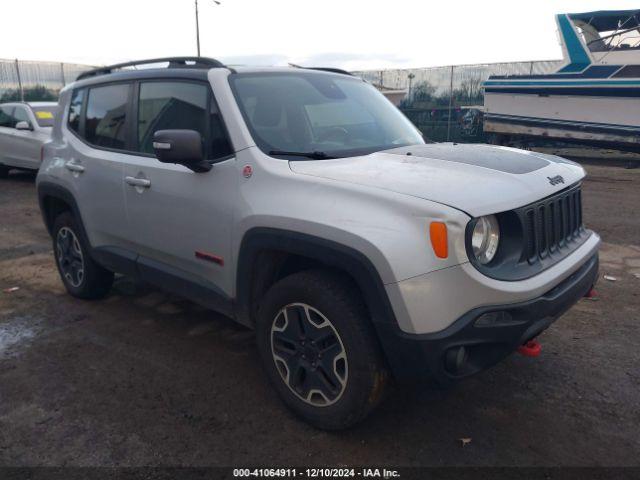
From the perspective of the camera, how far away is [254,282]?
3.11 m

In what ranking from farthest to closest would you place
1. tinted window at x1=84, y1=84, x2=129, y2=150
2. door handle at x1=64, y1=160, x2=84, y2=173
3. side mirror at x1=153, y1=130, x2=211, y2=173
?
door handle at x1=64, y1=160, x2=84, y2=173 → tinted window at x1=84, y1=84, x2=129, y2=150 → side mirror at x1=153, y1=130, x2=211, y2=173

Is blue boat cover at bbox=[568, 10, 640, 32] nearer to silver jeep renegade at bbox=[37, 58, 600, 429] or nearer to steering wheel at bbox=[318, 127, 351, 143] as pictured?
silver jeep renegade at bbox=[37, 58, 600, 429]

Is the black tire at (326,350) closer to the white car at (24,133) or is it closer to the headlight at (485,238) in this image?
the headlight at (485,238)

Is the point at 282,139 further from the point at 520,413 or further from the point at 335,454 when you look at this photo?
the point at 520,413

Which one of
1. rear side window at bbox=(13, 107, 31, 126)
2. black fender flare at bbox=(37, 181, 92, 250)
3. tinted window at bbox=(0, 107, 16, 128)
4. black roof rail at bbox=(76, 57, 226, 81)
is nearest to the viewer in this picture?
black roof rail at bbox=(76, 57, 226, 81)

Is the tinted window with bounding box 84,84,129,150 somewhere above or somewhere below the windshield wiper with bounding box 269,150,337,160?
above

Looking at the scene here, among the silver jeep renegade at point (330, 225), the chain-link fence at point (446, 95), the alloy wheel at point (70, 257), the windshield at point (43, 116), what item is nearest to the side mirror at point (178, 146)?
the silver jeep renegade at point (330, 225)

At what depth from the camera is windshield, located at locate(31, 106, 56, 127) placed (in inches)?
444

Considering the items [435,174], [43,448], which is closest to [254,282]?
[435,174]

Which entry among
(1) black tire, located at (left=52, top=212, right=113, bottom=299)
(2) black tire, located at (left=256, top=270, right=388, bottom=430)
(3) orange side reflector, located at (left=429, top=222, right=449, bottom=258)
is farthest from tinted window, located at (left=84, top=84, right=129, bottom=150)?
(3) orange side reflector, located at (left=429, top=222, right=449, bottom=258)

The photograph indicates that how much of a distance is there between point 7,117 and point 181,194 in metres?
10.7

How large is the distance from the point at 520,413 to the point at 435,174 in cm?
144

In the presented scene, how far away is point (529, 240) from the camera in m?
2.63

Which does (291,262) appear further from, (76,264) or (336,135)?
(76,264)
